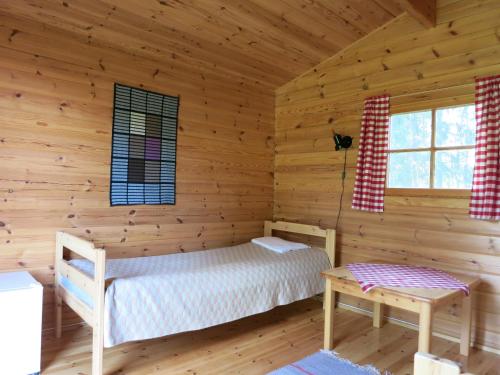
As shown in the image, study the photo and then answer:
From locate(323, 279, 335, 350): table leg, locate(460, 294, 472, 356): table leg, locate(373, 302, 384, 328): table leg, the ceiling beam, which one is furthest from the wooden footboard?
the ceiling beam

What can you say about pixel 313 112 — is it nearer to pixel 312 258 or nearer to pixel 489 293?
pixel 312 258

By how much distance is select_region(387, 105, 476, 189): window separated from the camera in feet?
→ 9.35

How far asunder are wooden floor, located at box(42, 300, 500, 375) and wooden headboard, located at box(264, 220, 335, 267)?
636 millimetres

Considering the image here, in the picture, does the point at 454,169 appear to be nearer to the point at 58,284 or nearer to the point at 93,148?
the point at 93,148

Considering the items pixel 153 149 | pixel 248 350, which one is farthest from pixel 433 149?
pixel 153 149

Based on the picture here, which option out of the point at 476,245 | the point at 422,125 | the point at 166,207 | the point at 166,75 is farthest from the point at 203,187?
the point at 476,245

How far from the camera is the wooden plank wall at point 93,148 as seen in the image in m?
2.59

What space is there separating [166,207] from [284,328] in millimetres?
1459

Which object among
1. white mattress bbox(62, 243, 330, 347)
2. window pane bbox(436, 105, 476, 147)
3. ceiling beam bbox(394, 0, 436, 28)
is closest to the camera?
white mattress bbox(62, 243, 330, 347)

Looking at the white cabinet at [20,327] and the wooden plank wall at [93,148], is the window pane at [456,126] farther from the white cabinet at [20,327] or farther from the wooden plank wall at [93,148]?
the white cabinet at [20,327]

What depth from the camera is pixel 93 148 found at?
9.57 feet

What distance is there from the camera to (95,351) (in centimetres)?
208

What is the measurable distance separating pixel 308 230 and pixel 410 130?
1300mm

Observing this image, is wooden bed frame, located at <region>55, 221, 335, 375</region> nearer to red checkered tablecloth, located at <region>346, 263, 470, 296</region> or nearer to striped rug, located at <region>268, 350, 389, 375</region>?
striped rug, located at <region>268, 350, 389, 375</region>
